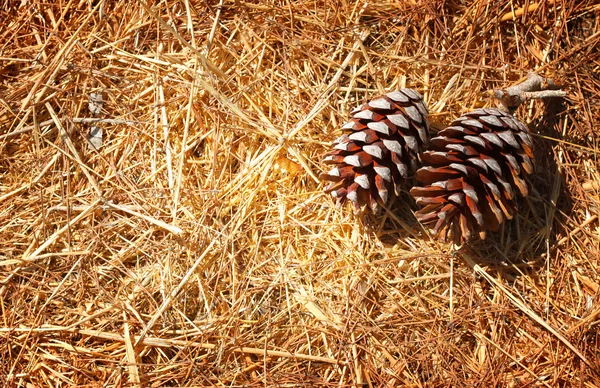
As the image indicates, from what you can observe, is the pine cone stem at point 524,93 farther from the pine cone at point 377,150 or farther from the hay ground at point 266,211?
the pine cone at point 377,150

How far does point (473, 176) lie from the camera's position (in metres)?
1.39

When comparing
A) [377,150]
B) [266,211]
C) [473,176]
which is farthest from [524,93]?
[266,211]

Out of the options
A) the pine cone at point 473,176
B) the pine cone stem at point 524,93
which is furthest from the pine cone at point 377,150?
the pine cone stem at point 524,93

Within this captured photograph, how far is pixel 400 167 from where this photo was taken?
4.70 ft

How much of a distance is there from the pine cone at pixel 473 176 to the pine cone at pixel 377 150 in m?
0.06

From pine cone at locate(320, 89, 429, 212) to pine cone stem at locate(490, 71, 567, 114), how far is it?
226 mm

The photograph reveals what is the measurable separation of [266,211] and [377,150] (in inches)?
14.3

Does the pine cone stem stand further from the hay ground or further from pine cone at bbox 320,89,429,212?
pine cone at bbox 320,89,429,212

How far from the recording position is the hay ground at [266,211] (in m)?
1.45

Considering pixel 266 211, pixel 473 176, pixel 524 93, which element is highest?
pixel 524 93

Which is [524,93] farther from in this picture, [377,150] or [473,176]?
[377,150]

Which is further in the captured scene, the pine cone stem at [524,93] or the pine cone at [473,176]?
the pine cone stem at [524,93]

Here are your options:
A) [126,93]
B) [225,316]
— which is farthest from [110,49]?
[225,316]

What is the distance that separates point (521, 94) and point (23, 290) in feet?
4.71
